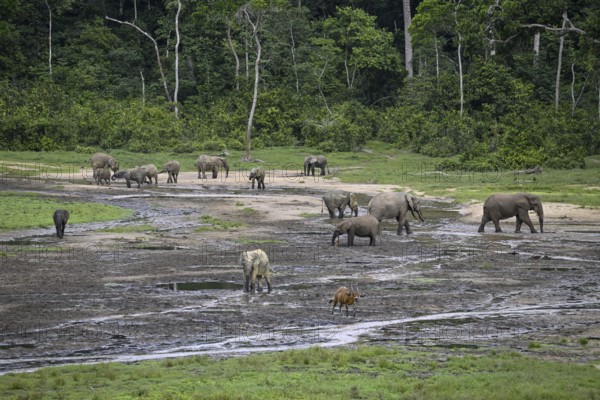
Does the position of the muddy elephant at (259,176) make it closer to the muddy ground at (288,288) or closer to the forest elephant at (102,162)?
the forest elephant at (102,162)

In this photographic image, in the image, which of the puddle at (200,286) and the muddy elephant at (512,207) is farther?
the muddy elephant at (512,207)

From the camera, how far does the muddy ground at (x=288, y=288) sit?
1777 centimetres

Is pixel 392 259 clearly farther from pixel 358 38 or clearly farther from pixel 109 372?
pixel 358 38

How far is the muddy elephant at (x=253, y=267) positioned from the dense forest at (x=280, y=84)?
2963cm

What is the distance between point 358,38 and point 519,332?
56304mm

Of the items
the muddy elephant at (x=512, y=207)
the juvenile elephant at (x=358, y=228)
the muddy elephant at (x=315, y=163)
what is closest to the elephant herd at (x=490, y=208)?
the muddy elephant at (x=512, y=207)

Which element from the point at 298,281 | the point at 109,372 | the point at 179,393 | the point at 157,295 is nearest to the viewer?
the point at 179,393

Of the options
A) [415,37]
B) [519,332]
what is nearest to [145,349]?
[519,332]

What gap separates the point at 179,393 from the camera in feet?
45.0

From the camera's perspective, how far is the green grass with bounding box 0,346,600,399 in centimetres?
1373

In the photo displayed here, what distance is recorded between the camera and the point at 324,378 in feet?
48.4

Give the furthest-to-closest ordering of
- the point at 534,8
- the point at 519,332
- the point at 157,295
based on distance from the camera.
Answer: the point at 534,8 < the point at 157,295 < the point at 519,332

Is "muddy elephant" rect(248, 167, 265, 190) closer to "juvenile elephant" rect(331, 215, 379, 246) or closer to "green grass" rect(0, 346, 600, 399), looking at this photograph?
"juvenile elephant" rect(331, 215, 379, 246)

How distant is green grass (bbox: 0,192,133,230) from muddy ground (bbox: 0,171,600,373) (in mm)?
828
